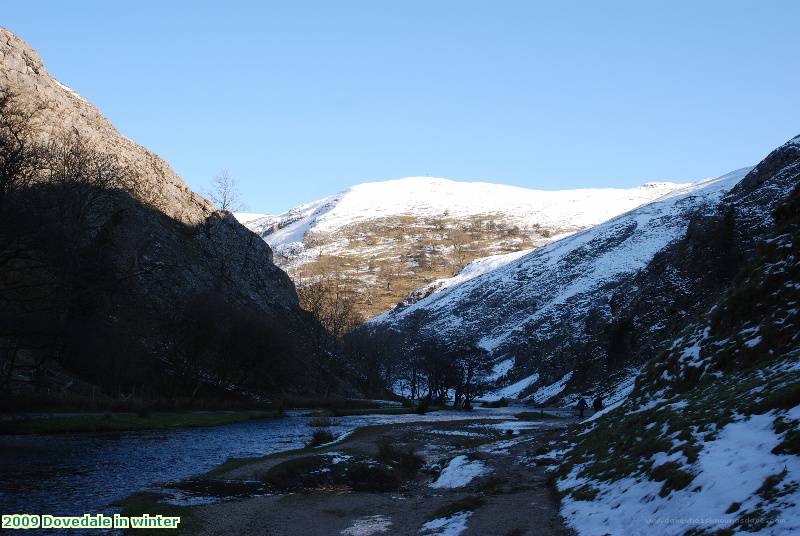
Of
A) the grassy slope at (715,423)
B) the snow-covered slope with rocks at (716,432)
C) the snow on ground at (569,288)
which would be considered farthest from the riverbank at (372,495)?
the snow on ground at (569,288)

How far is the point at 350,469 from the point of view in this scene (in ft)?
89.3

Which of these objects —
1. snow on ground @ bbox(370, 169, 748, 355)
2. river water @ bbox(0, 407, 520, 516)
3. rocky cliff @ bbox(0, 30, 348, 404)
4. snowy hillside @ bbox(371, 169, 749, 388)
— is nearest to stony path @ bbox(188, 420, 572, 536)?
river water @ bbox(0, 407, 520, 516)

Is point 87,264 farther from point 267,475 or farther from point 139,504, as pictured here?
point 139,504

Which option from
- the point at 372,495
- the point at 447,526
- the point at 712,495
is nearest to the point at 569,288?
the point at 372,495

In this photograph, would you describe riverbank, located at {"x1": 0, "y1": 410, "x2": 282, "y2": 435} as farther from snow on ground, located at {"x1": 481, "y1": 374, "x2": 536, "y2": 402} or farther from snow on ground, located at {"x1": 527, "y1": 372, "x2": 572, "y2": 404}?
snow on ground, located at {"x1": 481, "y1": 374, "x2": 536, "y2": 402}

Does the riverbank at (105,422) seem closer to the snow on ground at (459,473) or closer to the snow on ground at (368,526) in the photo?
the snow on ground at (459,473)

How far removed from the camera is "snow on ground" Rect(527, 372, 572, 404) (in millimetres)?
112750

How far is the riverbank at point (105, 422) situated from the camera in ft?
111

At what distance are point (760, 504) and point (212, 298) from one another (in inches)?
2762

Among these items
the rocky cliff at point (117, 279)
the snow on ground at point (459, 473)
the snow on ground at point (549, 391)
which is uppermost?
the rocky cliff at point (117, 279)

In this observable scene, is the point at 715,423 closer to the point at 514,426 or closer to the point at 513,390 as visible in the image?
the point at 514,426

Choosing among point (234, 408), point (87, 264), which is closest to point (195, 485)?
point (87, 264)

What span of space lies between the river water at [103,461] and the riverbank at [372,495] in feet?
5.28

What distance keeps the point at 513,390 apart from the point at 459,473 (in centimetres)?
11793
